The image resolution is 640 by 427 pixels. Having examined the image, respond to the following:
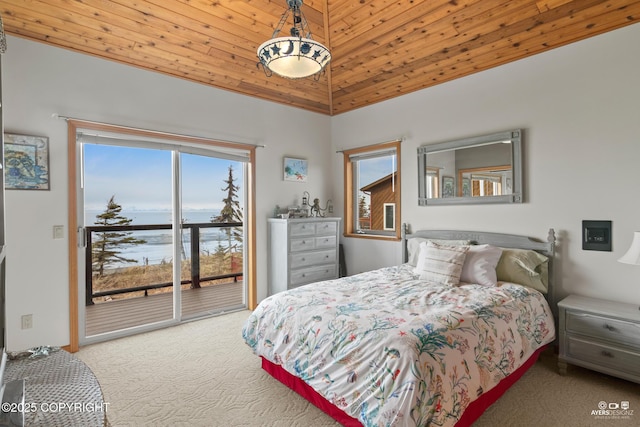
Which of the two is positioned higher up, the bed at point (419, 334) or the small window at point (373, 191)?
the small window at point (373, 191)

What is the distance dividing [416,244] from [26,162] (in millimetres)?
3794

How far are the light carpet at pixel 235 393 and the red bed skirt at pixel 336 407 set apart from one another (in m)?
0.05

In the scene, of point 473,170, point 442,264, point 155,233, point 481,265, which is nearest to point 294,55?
Answer: point 442,264

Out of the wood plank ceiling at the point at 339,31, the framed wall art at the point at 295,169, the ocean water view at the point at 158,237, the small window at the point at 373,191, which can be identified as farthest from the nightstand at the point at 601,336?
the ocean water view at the point at 158,237

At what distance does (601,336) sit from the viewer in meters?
2.44

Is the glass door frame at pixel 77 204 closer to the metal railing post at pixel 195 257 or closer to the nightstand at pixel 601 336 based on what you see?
the metal railing post at pixel 195 257

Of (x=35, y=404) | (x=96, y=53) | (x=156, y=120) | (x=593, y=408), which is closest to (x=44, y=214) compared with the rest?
(x=156, y=120)

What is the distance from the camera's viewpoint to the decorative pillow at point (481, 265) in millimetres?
2863

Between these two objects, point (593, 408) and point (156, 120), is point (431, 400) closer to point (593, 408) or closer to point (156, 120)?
point (593, 408)

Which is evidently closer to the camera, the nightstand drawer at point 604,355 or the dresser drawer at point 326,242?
the nightstand drawer at point 604,355

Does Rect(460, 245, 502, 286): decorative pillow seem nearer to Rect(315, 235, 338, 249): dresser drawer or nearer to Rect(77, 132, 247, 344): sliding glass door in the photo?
Rect(315, 235, 338, 249): dresser drawer

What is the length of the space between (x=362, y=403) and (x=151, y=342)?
7.97 feet

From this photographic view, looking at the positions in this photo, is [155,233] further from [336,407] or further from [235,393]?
[336,407]

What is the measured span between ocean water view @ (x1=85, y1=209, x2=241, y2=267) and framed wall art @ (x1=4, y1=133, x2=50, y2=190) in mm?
537
